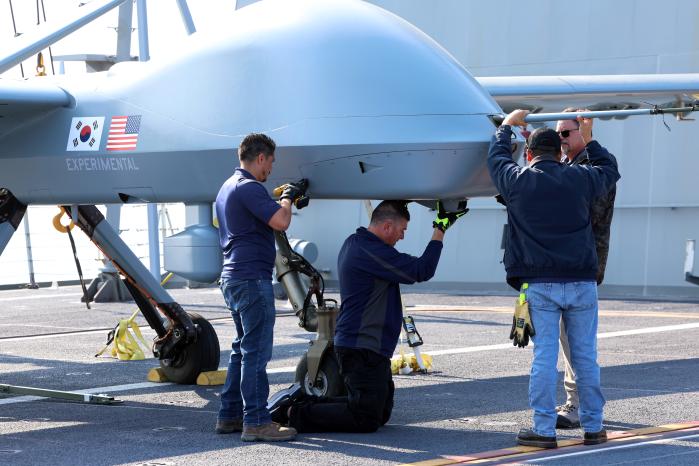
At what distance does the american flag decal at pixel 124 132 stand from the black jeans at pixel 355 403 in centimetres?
247

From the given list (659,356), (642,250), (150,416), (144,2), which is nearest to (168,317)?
(150,416)

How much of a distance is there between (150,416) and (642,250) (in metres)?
15.9

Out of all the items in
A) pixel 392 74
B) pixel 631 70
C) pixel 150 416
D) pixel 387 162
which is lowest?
pixel 150 416

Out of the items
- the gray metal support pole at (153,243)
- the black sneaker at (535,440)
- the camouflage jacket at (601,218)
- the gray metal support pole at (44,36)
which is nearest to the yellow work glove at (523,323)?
the black sneaker at (535,440)

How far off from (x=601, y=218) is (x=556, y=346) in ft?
4.16

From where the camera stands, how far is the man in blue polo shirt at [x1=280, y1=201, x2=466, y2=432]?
27.5 feet

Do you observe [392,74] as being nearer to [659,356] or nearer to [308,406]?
[308,406]

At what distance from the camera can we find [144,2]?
19.2 m

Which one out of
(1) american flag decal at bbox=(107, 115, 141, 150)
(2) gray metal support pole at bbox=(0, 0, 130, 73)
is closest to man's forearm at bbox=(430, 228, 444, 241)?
(1) american flag decal at bbox=(107, 115, 141, 150)

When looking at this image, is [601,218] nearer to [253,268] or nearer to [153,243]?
[253,268]

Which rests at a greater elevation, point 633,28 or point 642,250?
point 633,28

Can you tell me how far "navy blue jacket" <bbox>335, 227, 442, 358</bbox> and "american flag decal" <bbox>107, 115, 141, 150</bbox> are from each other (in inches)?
84.6

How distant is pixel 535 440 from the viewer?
776 cm

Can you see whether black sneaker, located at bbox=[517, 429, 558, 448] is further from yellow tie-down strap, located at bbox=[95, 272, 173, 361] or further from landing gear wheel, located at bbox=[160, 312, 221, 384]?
yellow tie-down strap, located at bbox=[95, 272, 173, 361]
